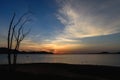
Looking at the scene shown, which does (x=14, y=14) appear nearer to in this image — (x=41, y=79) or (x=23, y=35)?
(x=23, y=35)

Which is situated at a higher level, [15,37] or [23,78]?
[15,37]

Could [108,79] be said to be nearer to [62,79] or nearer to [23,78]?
[62,79]

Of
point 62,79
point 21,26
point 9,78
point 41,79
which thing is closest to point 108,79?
point 62,79

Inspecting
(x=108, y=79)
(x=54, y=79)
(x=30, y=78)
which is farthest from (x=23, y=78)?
(x=108, y=79)

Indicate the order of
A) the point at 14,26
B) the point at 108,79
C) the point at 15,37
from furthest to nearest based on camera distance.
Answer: the point at 15,37
the point at 14,26
the point at 108,79

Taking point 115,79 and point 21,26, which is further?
point 21,26

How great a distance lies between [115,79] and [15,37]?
11915 millimetres

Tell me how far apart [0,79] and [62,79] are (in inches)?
193

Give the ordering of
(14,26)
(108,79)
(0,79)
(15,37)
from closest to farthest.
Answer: (0,79), (108,79), (14,26), (15,37)

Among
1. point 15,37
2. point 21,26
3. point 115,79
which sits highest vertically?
point 21,26

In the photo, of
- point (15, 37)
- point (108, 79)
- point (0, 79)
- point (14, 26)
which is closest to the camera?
point (0, 79)

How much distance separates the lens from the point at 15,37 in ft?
65.8

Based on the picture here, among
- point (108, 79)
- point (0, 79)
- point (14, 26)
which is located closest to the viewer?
point (0, 79)

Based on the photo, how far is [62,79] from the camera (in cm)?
1427
